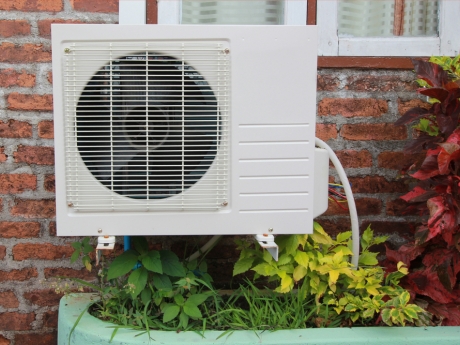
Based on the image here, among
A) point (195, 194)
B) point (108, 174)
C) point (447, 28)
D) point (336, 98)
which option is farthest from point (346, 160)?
point (108, 174)

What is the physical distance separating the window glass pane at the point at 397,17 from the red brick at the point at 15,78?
1.32 meters

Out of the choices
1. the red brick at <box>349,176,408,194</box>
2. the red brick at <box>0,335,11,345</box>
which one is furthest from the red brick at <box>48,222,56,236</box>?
the red brick at <box>349,176,408,194</box>

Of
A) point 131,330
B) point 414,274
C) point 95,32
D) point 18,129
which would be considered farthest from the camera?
point 18,129

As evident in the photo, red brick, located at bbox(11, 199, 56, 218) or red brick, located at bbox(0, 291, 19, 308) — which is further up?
red brick, located at bbox(11, 199, 56, 218)

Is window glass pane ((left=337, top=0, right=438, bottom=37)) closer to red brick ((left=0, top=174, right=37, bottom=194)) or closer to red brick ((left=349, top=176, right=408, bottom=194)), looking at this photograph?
red brick ((left=349, top=176, right=408, bottom=194))

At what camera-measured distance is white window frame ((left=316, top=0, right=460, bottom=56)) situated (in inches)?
75.3

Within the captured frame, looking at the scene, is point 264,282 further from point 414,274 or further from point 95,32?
point 95,32

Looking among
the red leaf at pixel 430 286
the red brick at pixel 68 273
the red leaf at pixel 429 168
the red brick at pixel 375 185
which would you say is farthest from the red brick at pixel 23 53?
the red leaf at pixel 430 286

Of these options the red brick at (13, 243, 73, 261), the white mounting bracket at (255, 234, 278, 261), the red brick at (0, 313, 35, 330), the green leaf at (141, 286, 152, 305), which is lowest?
the red brick at (0, 313, 35, 330)

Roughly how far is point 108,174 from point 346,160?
3.31 feet

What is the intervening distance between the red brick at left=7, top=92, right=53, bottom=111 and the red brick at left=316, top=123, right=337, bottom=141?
1.04 meters

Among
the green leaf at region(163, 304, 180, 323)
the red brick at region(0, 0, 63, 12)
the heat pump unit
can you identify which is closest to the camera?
the heat pump unit

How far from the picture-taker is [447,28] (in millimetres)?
1953

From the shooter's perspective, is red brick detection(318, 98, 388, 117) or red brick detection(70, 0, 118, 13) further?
red brick detection(318, 98, 388, 117)
